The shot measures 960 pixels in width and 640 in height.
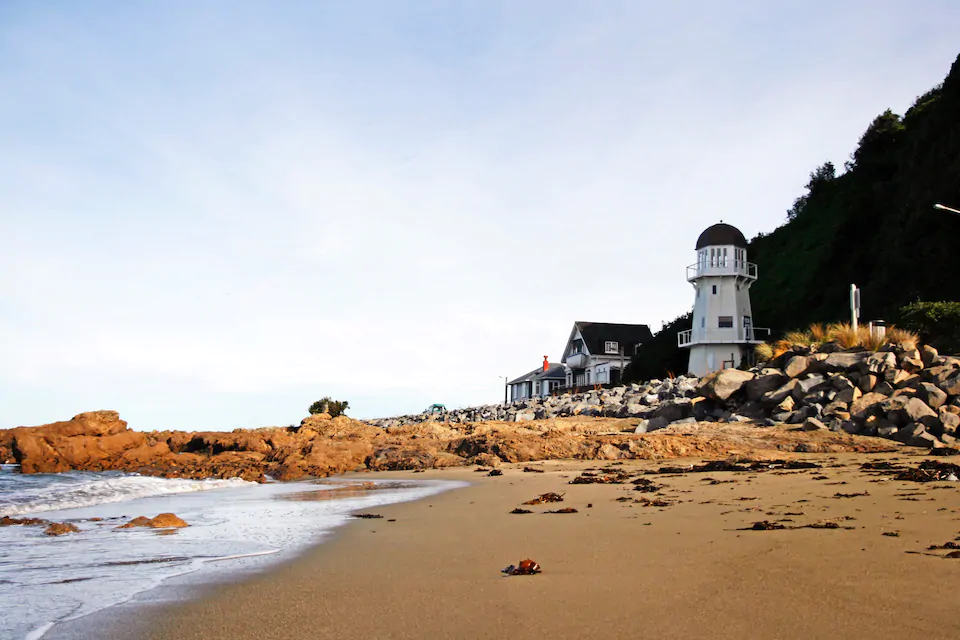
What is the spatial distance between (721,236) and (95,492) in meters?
39.4

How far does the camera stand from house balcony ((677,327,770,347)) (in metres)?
42.9

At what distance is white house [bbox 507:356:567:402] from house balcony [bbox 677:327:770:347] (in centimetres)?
2193

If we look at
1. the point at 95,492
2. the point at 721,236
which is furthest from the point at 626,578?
the point at 721,236

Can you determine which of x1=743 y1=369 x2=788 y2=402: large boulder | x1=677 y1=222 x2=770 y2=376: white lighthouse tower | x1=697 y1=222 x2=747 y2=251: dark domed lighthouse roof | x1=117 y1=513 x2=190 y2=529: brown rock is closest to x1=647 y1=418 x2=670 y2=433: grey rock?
x1=743 y1=369 x2=788 y2=402: large boulder

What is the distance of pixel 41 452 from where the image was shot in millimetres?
18812

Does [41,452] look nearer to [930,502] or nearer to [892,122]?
[930,502]

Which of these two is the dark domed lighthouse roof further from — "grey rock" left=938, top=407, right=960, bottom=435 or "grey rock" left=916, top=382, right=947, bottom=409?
"grey rock" left=938, top=407, right=960, bottom=435

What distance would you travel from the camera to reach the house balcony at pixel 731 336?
42.9 metres

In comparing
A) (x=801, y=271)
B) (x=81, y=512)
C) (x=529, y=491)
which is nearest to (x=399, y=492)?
(x=529, y=491)

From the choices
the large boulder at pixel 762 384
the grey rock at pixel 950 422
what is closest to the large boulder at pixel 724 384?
the large boulder at pixel 762 384

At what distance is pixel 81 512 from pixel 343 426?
13067mm

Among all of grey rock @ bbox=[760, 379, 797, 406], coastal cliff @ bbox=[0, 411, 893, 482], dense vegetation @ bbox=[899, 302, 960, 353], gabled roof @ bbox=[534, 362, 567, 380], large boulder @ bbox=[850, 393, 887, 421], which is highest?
gabled roof @ bbox=[534, 362, 567, 380]

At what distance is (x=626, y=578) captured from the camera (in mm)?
4117

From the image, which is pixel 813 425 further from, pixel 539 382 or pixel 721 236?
pixel 539 382
